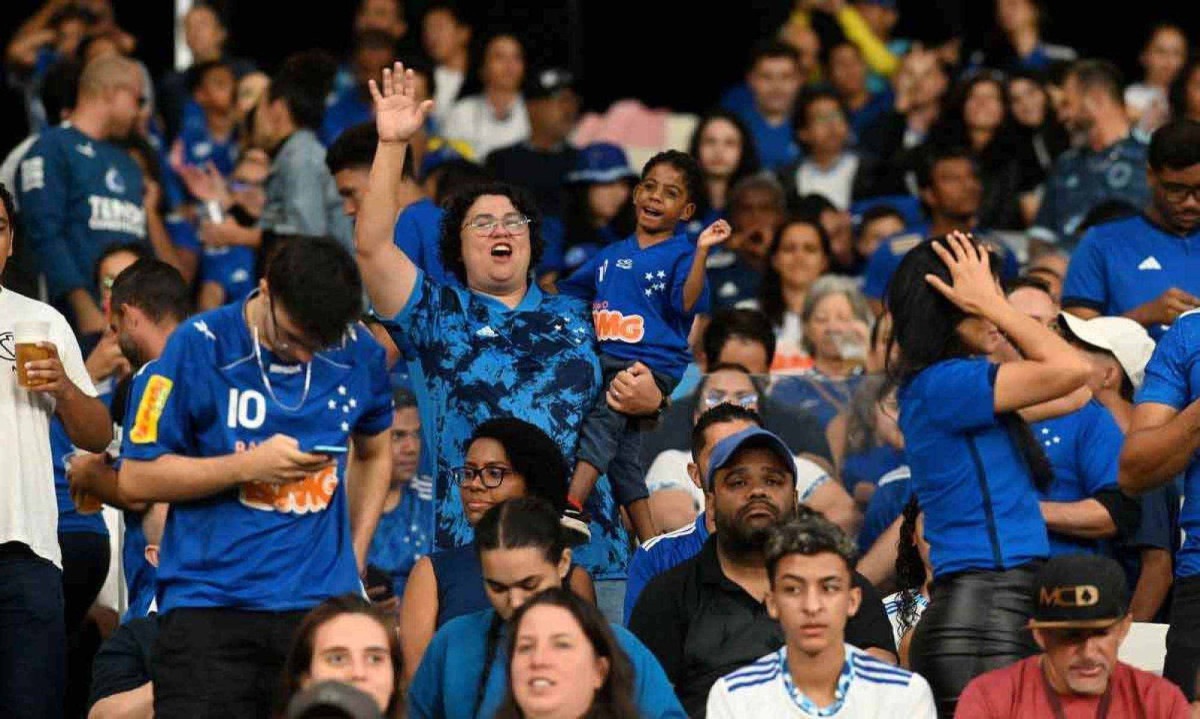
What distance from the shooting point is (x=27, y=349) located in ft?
24.0

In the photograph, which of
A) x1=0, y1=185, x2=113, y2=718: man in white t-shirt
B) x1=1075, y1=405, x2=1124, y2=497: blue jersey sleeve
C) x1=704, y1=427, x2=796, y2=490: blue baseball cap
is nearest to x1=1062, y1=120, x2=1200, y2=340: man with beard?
x1=1075, y1=405, x2=1124, y2=497: blue jersey sleeve

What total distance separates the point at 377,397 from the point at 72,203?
5.00 m

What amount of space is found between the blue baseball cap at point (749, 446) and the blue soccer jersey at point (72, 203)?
4.68 metres

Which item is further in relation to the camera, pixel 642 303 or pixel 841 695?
pixel 642 303

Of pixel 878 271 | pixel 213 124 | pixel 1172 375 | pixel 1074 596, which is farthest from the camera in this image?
pixel 213 124

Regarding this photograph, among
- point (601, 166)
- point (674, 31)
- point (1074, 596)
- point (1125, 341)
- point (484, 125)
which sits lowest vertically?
point (1074, 596)

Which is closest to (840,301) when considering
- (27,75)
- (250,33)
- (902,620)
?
(902,620)

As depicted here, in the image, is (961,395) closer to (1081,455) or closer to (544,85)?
(1081,455)

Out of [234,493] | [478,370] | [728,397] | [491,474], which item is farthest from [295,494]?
[728,397]

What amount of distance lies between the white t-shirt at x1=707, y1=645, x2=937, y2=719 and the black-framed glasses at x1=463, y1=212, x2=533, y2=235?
6.17 ft

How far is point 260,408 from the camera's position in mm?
6602

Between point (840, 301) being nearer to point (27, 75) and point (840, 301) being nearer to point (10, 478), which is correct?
point (10, 478)

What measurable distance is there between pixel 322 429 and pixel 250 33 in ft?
36.6

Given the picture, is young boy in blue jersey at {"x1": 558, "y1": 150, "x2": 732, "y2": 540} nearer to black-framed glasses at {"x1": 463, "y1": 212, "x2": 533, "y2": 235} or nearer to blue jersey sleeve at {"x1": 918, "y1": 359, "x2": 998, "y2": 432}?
black-framed glasses at {"x1": 463, "y1": 212, "x2": 533, "y2": 235}
